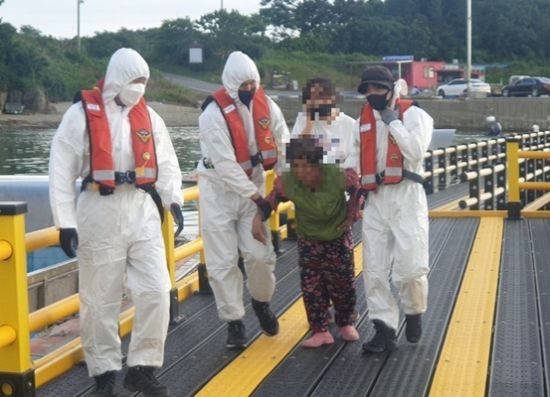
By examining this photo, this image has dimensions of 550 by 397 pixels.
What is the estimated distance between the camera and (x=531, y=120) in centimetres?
5541

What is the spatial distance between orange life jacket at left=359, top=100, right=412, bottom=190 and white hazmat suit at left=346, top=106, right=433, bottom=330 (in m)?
0.03

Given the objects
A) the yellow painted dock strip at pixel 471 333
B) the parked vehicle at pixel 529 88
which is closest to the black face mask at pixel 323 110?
the yellow painted dock strip at pixel 471 333

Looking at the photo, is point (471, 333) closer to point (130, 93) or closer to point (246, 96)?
point (246, 96)

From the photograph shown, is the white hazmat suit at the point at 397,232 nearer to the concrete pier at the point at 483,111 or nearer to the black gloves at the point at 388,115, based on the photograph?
the black gloves at the point at 388,115

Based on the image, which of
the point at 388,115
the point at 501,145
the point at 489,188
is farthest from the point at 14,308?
the point at 501,145

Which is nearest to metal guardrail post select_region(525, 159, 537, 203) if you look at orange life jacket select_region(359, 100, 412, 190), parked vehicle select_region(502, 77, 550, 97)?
orange life jacket select_region(359, 100, 412, 190)

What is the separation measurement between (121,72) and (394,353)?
2193 millimetres

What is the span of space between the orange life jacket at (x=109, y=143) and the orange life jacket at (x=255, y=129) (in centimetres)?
82

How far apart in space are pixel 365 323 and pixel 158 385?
1943mm

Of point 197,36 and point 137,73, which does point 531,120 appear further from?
point 137,73

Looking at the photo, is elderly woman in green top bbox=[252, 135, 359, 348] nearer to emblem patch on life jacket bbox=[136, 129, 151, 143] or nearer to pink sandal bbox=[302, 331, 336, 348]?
pink sandal bbox=[302, 331, 336, 348]

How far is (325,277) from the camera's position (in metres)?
6.21

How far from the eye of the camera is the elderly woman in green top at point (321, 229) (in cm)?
602

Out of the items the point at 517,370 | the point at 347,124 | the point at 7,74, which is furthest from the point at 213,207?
the point at 7,74
